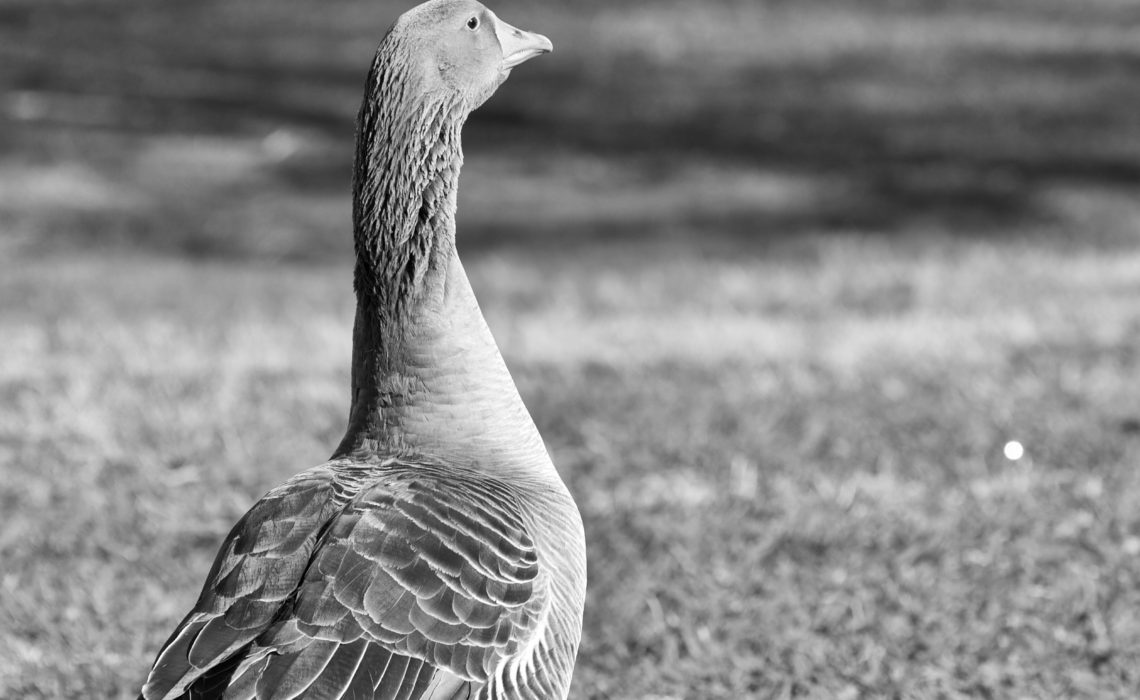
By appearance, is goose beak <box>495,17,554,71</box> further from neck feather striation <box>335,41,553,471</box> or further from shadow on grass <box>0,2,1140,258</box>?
shadow on grass <box>0,2,1140,258</box>

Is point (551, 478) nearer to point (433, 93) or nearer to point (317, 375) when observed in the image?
point (433, 93)

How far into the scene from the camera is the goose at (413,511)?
278cm

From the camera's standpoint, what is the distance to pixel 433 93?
3.39 metres

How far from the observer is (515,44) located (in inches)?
143

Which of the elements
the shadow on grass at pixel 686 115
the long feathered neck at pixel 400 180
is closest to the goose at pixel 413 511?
the long feathered neck at pixel 400 180

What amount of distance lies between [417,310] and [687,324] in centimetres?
451

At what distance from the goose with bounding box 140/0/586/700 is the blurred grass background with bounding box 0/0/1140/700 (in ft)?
3.66

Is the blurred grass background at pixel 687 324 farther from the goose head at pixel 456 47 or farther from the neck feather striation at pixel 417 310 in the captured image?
the goose head at pixel 456 47

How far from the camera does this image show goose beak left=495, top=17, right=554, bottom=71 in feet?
11.8

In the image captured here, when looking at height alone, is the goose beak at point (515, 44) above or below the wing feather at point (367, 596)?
above

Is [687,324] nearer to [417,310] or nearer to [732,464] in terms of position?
[732,464]

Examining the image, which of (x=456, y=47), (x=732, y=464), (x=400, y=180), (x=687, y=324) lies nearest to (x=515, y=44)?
(x=456, y=47)

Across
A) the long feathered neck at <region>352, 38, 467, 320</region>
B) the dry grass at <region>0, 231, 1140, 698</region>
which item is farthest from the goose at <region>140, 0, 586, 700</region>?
the dry grass at <region>0, 231, 1140, 698</region>

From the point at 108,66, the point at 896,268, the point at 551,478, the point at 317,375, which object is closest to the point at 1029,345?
the point at 896,268
